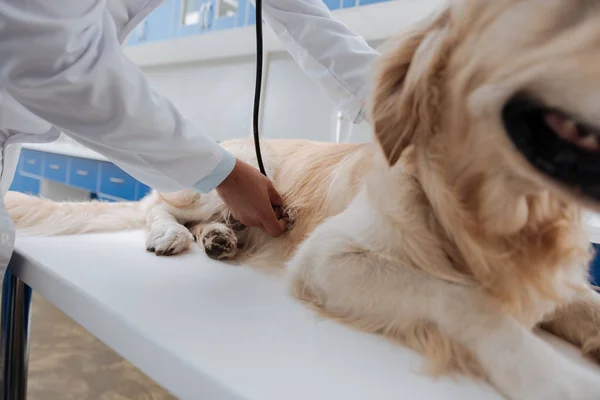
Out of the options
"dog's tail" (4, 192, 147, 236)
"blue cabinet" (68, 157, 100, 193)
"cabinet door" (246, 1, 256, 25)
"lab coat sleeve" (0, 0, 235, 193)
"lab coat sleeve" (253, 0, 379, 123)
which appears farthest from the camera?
"blue cabinet" (68, 157, 100, 193)

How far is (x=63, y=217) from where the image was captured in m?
1.15

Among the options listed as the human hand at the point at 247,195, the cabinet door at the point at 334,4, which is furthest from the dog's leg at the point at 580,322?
the cabinet door at the point at 334,4

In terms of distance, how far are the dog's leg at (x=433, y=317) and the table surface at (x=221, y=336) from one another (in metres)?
0.04

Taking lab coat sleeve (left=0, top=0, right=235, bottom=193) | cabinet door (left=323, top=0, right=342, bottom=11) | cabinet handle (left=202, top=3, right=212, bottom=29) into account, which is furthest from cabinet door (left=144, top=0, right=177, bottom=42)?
lab coat sleeve (left=0, top=0, right=235, bottom=193)

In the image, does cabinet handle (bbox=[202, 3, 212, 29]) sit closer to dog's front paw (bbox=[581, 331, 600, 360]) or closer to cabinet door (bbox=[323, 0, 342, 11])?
cabinet door (bbox=[323, 0, 342, 11])

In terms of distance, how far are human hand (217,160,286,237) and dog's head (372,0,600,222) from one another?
326 mm

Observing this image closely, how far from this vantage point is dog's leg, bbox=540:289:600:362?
2.30 feet

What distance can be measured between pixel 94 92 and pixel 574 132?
0.70 metres

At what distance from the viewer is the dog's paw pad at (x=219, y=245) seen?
101 centimetres

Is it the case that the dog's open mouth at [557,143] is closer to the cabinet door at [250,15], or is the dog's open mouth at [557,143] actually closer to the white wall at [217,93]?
the cabinet door at [250,15]

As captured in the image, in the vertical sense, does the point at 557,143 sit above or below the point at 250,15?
below

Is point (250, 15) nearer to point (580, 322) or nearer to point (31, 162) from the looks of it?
point (31, 162)

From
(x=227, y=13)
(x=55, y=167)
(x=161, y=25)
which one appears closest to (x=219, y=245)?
(x=227, y=13)

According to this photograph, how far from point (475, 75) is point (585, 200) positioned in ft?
0.80
